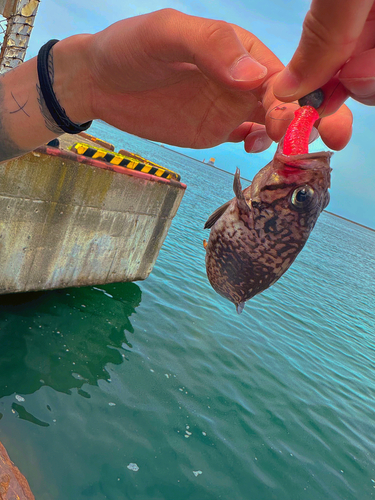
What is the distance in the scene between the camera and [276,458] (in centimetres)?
769

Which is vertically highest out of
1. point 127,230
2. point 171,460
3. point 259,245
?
point 259,245

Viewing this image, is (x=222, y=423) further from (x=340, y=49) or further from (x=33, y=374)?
(x=340, y=49)

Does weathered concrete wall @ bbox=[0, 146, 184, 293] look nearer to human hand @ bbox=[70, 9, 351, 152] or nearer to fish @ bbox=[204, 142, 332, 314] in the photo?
human hand @ bbox=[70, 9, 351, 152]

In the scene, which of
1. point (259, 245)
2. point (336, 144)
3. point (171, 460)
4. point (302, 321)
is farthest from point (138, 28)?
point (302, 321)

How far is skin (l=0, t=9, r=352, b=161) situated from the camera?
1.78 meters

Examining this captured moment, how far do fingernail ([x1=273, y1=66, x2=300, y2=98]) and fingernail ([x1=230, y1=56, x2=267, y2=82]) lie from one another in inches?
5.6

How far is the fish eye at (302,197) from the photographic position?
224 centimetres

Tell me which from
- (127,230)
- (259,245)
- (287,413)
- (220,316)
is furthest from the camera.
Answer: (220,316)

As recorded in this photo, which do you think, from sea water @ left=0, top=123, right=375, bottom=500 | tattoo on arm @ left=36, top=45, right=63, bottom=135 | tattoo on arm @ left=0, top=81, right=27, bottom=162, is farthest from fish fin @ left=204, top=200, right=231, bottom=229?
sea water @ left=0, top=123, right=375, bottom=500

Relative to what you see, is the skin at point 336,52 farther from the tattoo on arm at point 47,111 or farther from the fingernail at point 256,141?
the tattoo on arm at point 47,111

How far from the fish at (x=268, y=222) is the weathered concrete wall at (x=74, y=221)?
564 centimetres

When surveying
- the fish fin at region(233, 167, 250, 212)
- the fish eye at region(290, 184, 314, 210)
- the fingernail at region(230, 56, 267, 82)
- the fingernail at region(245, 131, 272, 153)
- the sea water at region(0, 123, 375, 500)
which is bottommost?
the sea water at region(0, 123, 375, 500)

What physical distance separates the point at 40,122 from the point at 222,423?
777cm

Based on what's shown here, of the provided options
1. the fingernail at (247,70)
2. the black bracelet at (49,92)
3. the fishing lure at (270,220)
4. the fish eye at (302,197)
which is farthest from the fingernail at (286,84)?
the black bracelet at (49,92)
